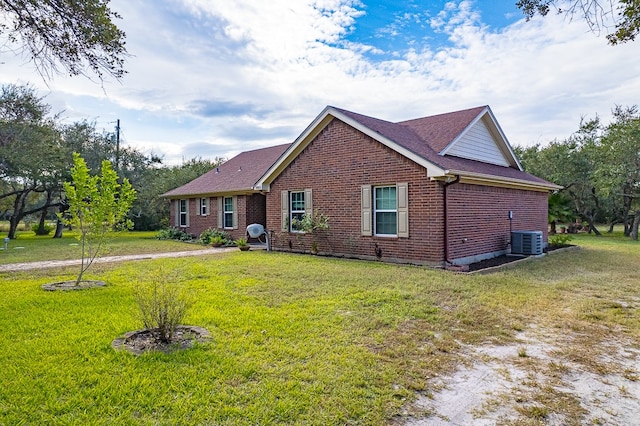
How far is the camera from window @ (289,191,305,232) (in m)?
13.2

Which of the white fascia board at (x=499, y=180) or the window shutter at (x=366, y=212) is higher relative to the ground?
the white fascia board at (x=499, y=180)

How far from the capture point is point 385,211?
35.4 feet

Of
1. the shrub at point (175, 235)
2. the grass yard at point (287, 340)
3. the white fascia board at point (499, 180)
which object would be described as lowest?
the grass yard at point (287, 340)

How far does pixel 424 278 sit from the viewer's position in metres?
8.10

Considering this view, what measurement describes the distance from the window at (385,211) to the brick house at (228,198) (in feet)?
17.6

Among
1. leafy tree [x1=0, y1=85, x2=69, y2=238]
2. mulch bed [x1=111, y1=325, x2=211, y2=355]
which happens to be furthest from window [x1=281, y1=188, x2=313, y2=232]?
leafy tree [x1=0, y1=85, x2=69, y2=238]

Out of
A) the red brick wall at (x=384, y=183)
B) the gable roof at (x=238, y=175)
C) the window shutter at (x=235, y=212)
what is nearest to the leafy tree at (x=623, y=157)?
the red brick wall at (x=384, y=183)

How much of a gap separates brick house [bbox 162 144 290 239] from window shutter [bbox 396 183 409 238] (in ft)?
20.6

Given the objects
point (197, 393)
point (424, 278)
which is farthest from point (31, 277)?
point (424, 278)

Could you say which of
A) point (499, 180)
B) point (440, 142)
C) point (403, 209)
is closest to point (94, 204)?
point (403, 209)

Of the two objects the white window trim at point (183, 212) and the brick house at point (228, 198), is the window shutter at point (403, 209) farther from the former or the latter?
the white window trim at point (183, 212)

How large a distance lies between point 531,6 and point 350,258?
303 inches

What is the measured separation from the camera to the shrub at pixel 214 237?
53.3 ft

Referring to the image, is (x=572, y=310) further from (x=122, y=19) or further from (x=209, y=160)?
(x=209, y=160)
